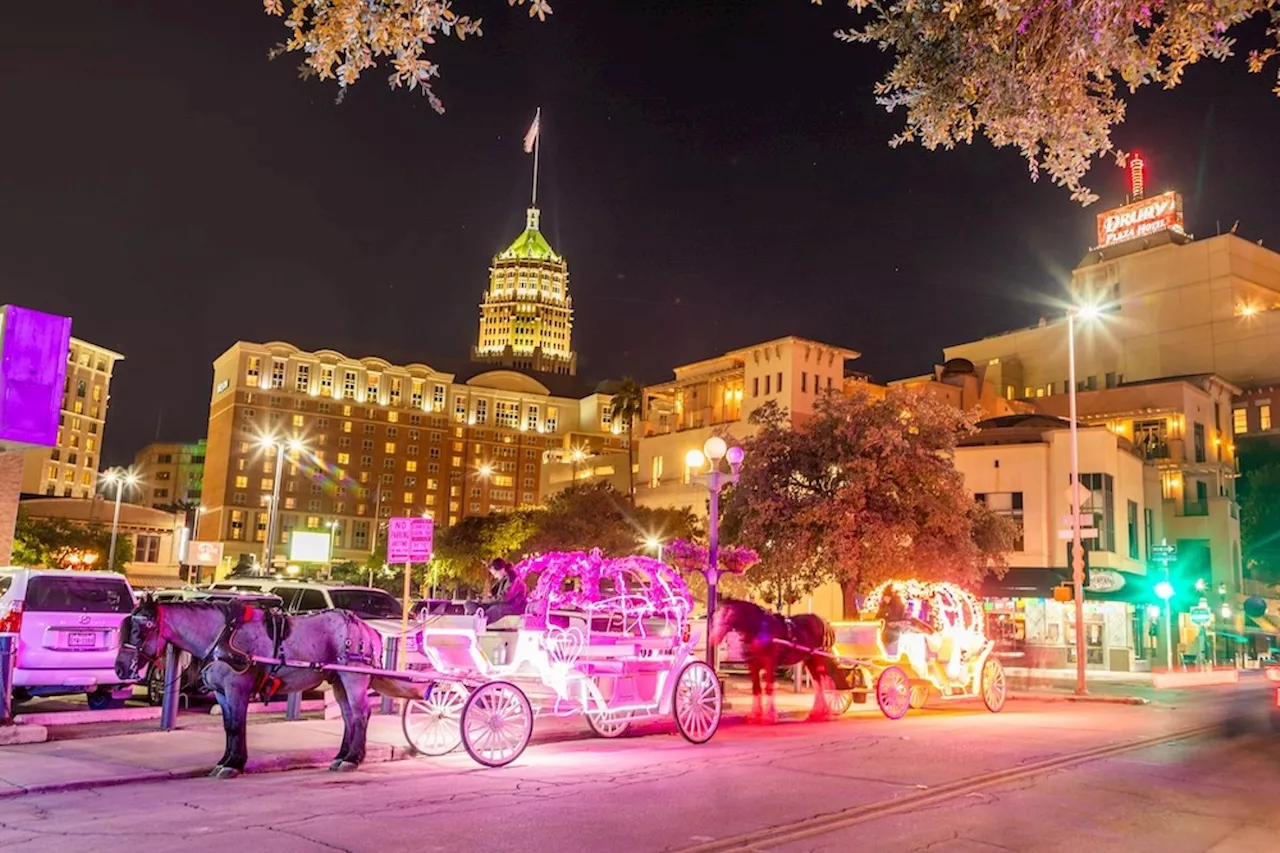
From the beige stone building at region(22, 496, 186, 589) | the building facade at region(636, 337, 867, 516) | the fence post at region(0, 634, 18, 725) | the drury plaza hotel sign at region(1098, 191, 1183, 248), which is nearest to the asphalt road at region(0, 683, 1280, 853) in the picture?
the fence post at region(0, 634, 18, 725)

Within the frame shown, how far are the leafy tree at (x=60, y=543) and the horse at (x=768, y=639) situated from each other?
2433 inches

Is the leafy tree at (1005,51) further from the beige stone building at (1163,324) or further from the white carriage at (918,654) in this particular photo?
the beige stone building at (1163,324)

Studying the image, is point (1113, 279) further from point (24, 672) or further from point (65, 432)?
point (65, 432)

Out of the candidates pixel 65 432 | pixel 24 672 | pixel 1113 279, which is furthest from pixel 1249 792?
pixel 65 432

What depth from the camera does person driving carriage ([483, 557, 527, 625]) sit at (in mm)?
14094

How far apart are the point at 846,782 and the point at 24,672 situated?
11453 mm

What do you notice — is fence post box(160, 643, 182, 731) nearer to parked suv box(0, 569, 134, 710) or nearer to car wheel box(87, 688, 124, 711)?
parked suv box(0, 569, 134, 710)

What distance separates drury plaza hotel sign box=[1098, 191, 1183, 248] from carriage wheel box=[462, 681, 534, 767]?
3609 inches

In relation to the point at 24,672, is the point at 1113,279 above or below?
above

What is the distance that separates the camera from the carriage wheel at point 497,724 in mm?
11391

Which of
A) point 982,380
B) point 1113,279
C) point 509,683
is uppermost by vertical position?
point 1113,279

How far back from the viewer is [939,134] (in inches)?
382

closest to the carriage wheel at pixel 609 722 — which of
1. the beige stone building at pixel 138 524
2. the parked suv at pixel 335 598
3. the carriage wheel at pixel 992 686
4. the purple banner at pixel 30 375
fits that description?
the parked suv at pixel 335 598

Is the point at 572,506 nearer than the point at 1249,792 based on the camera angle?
No
